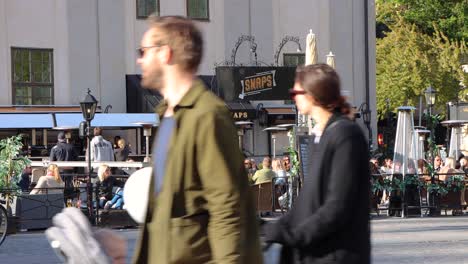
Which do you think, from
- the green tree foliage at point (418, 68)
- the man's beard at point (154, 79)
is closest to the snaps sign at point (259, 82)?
the green tree foliage at point (418, 68)

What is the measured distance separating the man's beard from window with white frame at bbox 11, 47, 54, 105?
3017 cm

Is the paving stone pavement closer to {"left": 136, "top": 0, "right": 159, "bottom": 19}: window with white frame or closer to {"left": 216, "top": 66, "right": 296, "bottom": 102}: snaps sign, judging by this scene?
{"left": 216, "top": 66, "right": 296, "bottom": 102}: snaps sign

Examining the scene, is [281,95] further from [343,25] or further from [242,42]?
[343,25]

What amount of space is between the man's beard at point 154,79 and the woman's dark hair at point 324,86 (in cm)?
78

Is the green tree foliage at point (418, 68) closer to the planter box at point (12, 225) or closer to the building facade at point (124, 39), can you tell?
the building facade at point (124, 39)

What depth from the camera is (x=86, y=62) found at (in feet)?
115

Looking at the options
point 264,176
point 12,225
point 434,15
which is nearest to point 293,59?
point 264,176

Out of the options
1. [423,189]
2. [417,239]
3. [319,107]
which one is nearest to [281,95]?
[423,189]

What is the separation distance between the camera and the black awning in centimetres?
3556

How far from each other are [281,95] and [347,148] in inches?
1174

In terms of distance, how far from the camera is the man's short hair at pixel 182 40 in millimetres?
4246

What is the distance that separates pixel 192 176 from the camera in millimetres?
4211

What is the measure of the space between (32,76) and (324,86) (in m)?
30.5

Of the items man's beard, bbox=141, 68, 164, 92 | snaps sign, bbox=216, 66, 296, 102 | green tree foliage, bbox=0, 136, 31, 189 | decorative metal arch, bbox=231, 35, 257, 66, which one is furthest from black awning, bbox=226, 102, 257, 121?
man's beard, bbox=141, 68, 164, 92
